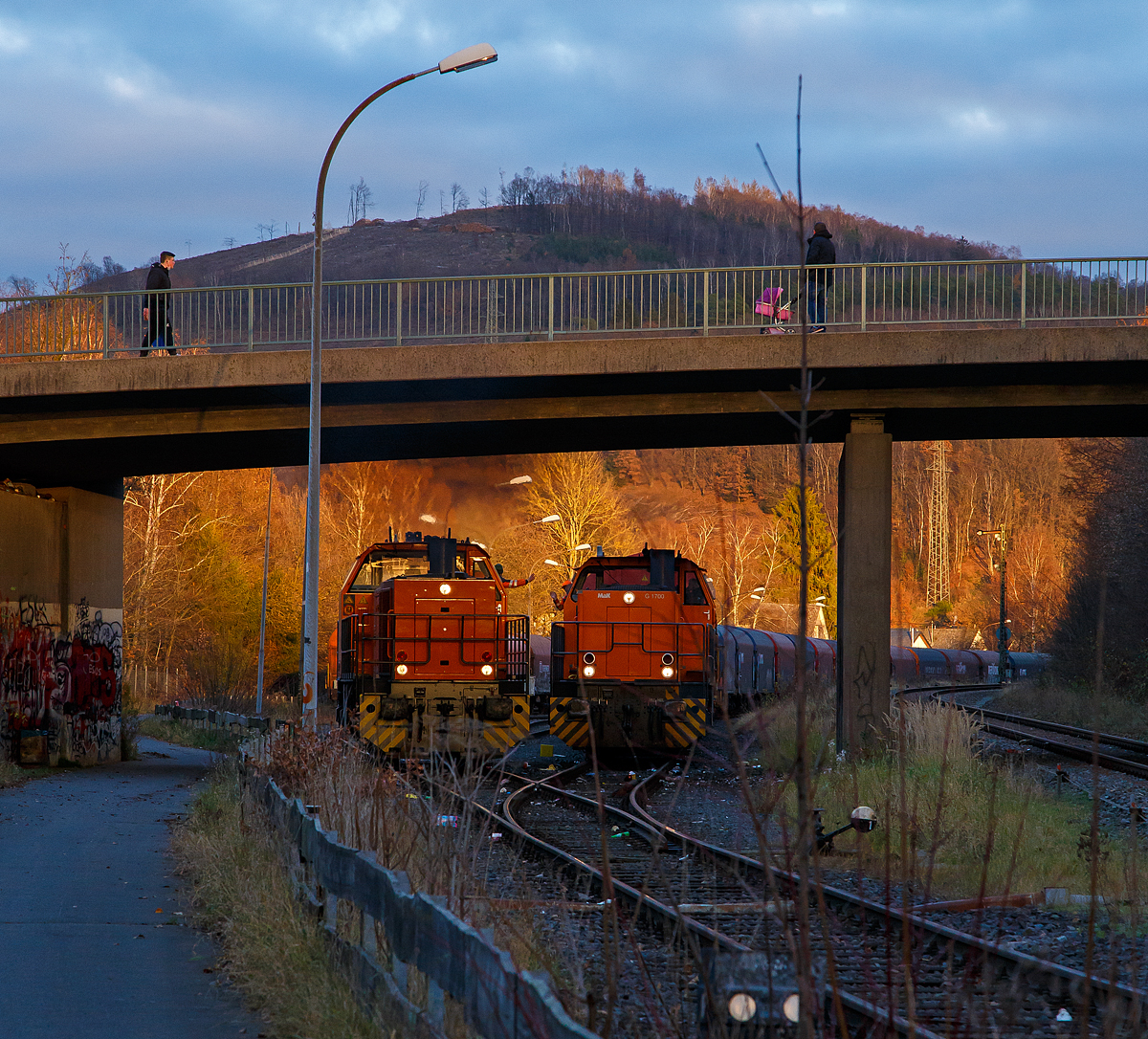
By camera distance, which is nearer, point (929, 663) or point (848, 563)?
point (848, 563)

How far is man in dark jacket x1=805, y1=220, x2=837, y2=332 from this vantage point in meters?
18.7

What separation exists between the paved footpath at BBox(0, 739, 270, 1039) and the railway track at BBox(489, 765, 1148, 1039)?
262cm

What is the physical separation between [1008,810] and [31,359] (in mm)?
15176

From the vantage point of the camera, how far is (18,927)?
9.12 m

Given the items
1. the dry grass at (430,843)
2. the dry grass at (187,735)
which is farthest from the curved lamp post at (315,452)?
the dry grass at (187,735)

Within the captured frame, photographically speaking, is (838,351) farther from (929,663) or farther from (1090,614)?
(929,663)

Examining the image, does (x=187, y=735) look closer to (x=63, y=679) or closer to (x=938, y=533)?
(x=63, y=679)

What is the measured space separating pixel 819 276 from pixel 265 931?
568 inches

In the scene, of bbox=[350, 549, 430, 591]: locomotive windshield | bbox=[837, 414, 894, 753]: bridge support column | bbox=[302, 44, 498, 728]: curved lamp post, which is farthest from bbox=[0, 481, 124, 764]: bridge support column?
bbox=[837, 414, 894, 753]: bridge support column

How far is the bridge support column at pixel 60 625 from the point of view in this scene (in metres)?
22.7

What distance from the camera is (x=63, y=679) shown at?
2430 cm

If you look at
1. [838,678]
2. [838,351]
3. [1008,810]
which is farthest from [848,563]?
[1008,810]

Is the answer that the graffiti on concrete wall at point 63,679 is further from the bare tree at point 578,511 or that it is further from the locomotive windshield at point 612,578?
the bare tree at point 578,511

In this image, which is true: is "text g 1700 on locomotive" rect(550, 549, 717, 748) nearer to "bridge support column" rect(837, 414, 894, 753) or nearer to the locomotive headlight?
"bridge support column" rect(837, 414, 894, 753)
